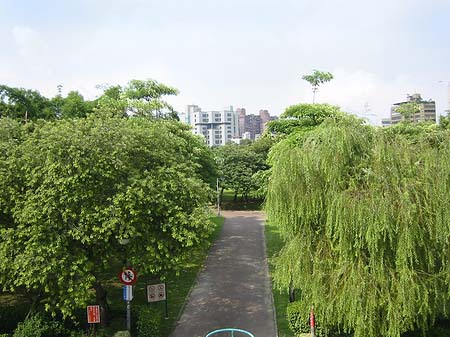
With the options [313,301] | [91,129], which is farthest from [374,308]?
[91,129]

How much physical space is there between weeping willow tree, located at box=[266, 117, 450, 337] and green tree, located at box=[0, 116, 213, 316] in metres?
2.79

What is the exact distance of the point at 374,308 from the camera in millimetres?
8898

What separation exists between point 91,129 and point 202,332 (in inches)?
258

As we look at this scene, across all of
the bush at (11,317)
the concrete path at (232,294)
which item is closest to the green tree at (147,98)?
the concrete path at (232,294)

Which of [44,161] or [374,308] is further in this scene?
[44,161]

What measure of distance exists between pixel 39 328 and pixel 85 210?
355 cm

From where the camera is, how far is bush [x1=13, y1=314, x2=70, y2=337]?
11000 millimetres

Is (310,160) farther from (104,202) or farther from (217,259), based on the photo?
(217,259)

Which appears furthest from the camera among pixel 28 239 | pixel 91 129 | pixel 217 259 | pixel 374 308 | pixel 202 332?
pixel 217 259

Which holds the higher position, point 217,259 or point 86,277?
point 86,277

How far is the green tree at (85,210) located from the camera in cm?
1011

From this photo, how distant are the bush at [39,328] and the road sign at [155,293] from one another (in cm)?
246

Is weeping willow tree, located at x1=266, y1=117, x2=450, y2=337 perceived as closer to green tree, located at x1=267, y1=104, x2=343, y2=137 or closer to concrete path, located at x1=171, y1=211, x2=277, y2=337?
concrete path, located at x1=171, y1=211, x2=277, y2=337

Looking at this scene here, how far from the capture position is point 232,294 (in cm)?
1559
